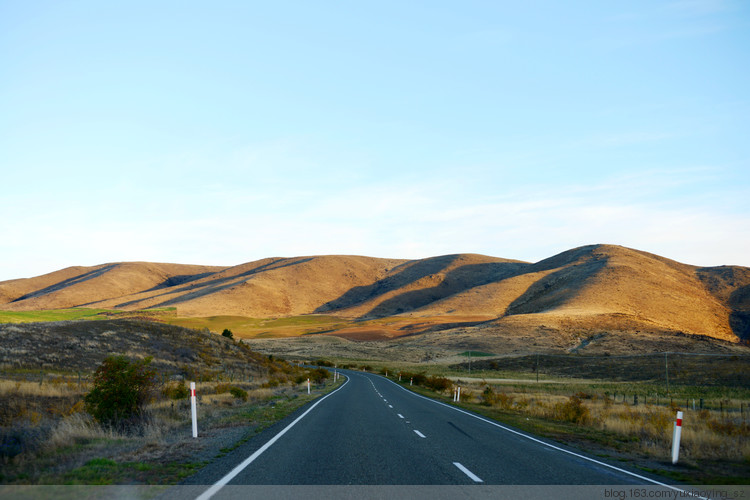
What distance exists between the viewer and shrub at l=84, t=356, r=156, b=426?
15656 millimetres

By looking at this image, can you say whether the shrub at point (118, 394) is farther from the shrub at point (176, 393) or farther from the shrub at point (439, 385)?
the shrub at point (439, 385)

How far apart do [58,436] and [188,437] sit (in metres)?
2.80

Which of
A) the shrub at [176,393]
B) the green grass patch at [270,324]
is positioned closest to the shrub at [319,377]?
the shrub at [176,393]

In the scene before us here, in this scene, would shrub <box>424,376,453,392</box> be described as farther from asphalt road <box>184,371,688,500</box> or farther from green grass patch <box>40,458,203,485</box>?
green grass patch <box>40,458,203,485</box>

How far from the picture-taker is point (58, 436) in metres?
11.7

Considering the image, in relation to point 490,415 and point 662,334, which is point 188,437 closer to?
point 490,415

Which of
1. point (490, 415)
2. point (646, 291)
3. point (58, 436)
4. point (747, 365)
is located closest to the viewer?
point (58, 436)

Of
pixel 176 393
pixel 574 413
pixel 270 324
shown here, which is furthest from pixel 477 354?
pixel 270 324

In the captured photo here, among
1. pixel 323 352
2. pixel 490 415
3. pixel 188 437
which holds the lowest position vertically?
pixel 323 352

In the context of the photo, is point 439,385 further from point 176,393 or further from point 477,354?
point 477,354

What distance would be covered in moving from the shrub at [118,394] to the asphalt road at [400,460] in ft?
15.1

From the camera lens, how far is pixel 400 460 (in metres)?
10.2

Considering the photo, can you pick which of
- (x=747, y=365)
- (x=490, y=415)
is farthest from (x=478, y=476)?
(x=747, y=365)

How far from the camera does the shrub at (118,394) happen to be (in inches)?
616
